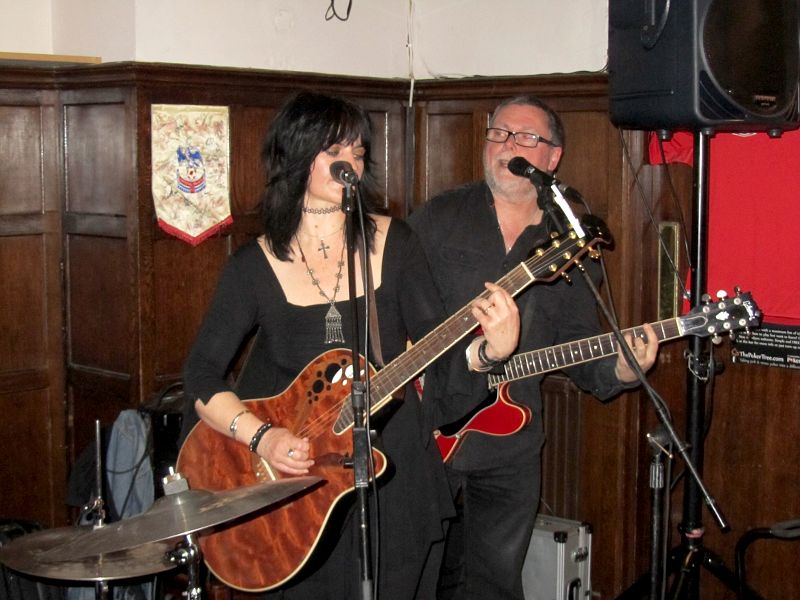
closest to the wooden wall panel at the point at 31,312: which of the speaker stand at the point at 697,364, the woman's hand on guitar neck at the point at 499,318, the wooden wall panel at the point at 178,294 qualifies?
the wooden wall panel at the point at 178,294

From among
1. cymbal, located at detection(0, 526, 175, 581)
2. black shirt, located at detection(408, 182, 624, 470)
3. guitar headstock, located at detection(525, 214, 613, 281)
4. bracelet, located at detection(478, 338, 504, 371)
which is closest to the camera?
cymbal, located at detection(0, 526, 175, 581)

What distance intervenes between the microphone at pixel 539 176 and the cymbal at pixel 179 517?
810mm

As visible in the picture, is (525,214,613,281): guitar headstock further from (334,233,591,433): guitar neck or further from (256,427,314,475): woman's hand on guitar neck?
(256,427,314,475): woman's hand on guitar neck

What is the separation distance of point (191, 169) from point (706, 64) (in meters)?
2.04

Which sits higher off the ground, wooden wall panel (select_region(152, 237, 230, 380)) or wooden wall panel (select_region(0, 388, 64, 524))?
wooden wall panel (select_region(152, 237, 230, 380))

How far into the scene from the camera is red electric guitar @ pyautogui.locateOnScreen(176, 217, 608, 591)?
2.48 meters

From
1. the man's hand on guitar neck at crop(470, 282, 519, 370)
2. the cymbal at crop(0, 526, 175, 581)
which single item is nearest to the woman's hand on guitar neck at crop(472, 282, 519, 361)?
the man's hand on guitar neck at crop(470, 282, 519, 370)

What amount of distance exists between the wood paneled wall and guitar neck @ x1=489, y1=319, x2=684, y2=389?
832mm

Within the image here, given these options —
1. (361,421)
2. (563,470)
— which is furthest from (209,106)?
(361,421)

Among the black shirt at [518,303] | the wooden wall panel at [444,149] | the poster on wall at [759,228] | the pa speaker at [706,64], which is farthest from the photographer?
the wooden wall panel at [444,149]

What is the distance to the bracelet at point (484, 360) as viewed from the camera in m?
2.63

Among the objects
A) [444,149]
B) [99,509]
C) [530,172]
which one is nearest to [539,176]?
[530,172]

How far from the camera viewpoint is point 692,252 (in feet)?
9.59

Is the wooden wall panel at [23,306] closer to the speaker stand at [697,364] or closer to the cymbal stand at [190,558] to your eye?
the cymbal stand at [190,558]
